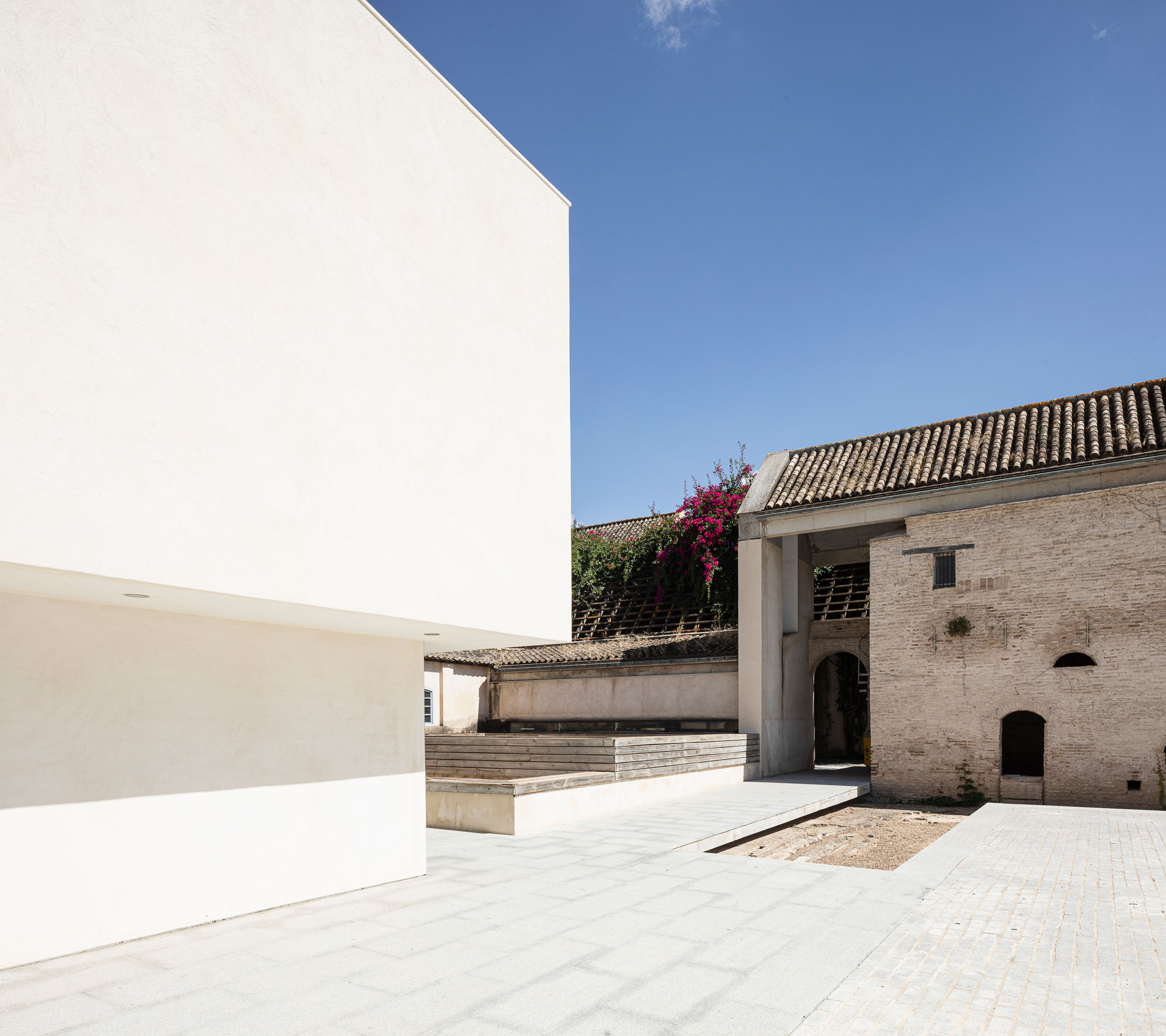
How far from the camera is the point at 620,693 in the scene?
19156 millimetres

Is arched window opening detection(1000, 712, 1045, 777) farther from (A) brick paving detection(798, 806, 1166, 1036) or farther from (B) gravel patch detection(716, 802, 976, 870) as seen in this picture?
(A) brick paving detection(798, 806, 1166, 1036)

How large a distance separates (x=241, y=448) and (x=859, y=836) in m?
10.5

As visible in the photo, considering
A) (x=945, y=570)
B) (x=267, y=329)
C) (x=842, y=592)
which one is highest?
(x=267, y=329)

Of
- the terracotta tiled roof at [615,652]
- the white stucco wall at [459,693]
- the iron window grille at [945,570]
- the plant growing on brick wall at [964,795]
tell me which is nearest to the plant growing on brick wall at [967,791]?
the plant growing on brick wall at [964,795]

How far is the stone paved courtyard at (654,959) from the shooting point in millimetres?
4156

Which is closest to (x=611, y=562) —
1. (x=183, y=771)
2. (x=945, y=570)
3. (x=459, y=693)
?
(x=459, y=693)

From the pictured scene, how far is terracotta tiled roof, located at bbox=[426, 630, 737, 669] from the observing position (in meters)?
18.6

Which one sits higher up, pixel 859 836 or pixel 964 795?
pixel 859 836

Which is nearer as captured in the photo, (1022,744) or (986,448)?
(1022,744)

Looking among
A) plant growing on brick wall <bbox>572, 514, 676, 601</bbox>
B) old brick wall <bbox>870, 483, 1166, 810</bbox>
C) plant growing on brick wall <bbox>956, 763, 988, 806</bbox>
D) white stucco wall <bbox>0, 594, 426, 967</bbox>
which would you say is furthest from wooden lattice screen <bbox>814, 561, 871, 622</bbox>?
white stucco wall <bbox>0, 594, 426, 967</bbox>

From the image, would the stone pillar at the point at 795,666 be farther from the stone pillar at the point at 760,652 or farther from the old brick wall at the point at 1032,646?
the old brick wall at the point at 1032,646

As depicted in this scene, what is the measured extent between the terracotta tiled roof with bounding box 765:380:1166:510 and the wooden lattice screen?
150 inches

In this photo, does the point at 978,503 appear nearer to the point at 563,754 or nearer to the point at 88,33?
the point at 563,754

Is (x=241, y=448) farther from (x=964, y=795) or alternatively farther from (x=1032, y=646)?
(x=964, y=795)
